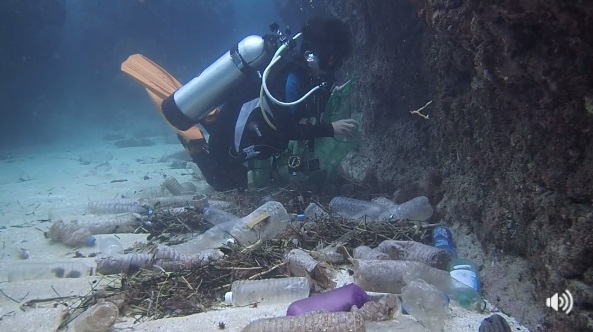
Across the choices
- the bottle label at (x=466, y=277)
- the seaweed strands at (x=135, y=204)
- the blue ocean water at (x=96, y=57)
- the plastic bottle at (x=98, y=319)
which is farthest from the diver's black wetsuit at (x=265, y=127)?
the blue ocean water at (x=96, y=57)

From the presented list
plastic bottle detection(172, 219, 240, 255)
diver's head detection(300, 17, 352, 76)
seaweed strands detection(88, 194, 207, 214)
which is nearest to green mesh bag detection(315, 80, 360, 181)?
diver's head detection(300, 17, 352, 76)

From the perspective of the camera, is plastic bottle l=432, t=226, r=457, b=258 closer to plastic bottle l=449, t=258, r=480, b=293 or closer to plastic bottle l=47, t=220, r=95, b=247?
plastic bottle l=449, t=258, r=480, b=293

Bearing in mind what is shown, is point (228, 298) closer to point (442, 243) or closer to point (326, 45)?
point (442, 243)

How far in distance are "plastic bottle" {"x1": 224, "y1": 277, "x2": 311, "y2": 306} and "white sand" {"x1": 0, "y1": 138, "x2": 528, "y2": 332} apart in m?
0.11

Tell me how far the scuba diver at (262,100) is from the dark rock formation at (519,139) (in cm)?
146

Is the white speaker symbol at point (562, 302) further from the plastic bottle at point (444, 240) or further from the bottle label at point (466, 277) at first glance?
the plastic bottle at point (444, 240)

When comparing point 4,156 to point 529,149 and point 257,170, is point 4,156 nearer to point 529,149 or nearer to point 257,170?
point 257,170

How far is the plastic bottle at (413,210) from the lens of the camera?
4277mm

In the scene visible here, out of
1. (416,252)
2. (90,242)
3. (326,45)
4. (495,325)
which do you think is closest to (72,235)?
(90,242)

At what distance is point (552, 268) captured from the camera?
7.18 feet

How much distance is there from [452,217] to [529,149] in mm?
1523

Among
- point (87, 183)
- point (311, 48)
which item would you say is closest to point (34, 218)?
point (87, 183)

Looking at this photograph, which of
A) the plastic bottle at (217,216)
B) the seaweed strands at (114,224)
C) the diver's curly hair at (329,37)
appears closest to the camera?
the plastic bottle at (217,216)

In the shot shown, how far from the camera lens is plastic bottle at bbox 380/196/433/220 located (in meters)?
4.28
